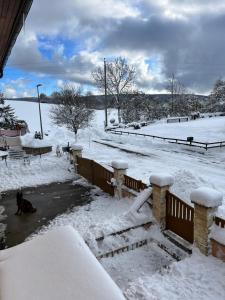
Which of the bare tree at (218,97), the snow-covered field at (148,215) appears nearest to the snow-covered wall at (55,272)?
the snow-covered field at (148,215)

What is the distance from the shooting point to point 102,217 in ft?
34.4

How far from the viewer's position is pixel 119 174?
12.0 m

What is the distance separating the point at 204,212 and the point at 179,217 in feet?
4.57

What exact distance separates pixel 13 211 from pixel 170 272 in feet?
25.0

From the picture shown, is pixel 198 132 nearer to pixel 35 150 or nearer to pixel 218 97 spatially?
pixel 35 150

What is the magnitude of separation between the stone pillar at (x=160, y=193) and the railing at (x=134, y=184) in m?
1.50

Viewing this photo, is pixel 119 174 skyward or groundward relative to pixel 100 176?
skyward

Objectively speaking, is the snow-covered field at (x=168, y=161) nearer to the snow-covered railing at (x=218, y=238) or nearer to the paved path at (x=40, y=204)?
the paved path at (x=40, y=204)

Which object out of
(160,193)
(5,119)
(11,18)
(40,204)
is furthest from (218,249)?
(5,119)

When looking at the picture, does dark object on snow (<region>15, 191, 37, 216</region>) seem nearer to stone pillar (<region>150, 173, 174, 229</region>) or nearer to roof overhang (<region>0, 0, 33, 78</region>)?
stone pillar (<region>150, 173, 174, 229</region>)

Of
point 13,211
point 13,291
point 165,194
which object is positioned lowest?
point 13,211

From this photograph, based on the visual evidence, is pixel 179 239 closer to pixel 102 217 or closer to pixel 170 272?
pixel 170 272

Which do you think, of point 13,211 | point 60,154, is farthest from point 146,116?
point 13,211

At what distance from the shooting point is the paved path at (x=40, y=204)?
987 cm
